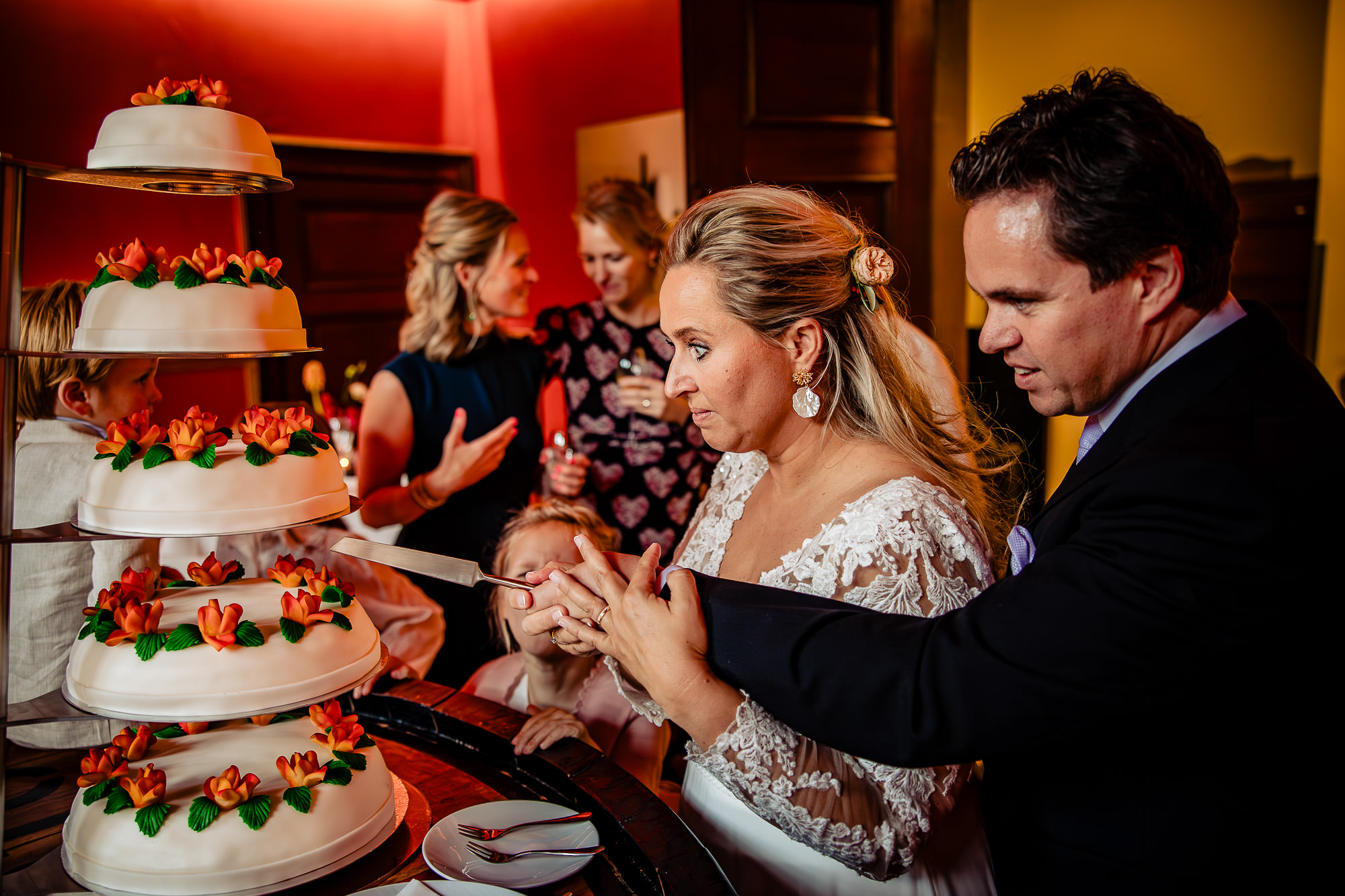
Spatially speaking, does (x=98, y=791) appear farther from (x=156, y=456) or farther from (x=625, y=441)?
(x=625, y=441)

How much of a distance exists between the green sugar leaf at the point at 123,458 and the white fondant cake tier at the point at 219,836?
0.49m

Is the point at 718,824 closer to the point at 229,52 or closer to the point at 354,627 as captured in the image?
the point at 354,627

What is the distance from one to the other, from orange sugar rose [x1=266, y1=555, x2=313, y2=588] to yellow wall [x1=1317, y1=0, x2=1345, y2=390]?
5867 millimetres

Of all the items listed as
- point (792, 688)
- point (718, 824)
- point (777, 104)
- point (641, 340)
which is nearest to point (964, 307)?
point (777, 104)

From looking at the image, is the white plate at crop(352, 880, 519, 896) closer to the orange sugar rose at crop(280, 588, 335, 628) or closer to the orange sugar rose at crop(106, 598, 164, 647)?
the orange sugar rose at crop(280, 588, 335, 628)

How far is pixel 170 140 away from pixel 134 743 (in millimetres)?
984

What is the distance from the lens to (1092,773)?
129 centimetres

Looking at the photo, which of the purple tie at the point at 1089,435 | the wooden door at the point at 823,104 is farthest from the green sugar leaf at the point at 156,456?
the wooden door at the point at 823,104

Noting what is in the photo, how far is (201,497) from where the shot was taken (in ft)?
4.86

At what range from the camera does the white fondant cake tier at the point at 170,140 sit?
1449mm

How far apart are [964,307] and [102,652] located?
4.08 m

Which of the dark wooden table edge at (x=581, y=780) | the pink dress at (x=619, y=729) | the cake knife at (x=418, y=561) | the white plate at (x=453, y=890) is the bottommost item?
the pink dress at (x=619, y=729)

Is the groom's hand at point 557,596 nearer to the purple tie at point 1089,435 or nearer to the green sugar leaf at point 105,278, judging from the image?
the purple tie at point 1089,435

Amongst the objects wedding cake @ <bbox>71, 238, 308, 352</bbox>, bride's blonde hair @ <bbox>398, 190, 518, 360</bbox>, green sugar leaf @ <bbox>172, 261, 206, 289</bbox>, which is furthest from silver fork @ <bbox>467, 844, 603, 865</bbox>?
bride's blonde hair @ <bbox>398, 190, 518, 360</bbox>
